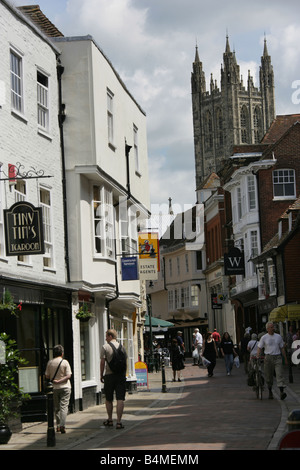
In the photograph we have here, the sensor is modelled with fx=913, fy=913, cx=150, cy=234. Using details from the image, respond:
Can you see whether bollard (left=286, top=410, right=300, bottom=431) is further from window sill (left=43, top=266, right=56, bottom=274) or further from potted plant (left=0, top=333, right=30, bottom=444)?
window sill (left=43, top=266, right=56, bottom=274)

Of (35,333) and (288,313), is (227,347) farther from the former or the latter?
(35,333)

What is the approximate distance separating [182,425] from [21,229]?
15.3 ft

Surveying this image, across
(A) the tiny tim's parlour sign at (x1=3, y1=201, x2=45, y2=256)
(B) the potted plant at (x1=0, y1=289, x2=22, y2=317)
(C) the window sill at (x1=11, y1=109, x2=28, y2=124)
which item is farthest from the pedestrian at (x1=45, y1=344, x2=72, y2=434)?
(C) the window sill at (x1=11, y1=109, x2=28, y2=124)

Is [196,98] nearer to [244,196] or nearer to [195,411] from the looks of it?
[244,196]

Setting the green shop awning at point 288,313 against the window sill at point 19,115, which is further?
the green shop awning at point 288,313

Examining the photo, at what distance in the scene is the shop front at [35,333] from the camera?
19188 millimetres

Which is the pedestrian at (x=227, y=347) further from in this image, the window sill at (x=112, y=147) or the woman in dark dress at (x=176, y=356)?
the window sill at (x=112, y=147)

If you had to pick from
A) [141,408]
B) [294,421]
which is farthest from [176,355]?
[294,421]

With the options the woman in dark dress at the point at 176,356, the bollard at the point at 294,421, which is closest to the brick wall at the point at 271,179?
the woman in dark dress at the point at 176,356

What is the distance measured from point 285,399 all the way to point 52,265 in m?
6.35

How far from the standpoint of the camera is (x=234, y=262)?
5541cm

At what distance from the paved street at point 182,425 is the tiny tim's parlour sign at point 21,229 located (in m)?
3.44

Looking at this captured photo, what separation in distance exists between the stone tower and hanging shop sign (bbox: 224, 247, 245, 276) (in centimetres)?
10142

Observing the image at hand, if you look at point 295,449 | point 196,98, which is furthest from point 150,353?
point 196,98
